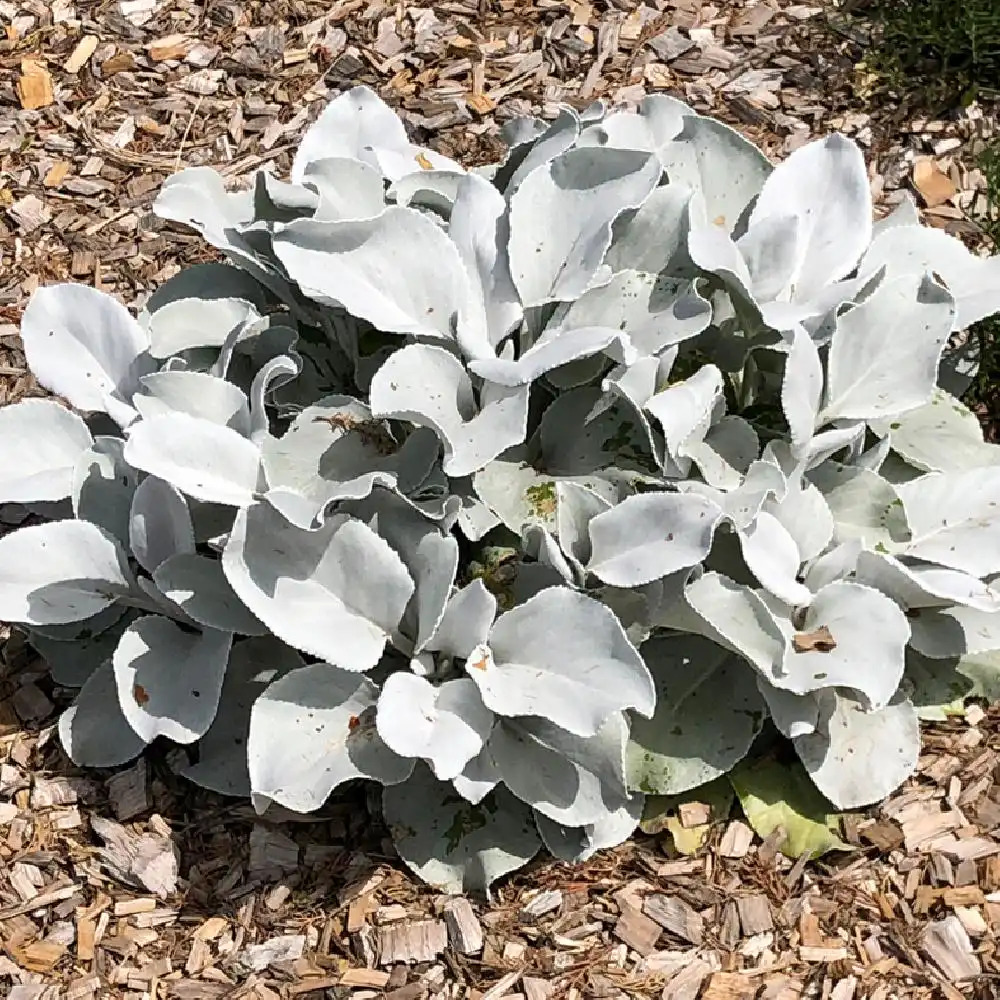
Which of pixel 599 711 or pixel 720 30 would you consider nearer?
pixel 599 711

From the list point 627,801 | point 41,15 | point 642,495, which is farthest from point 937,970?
point 41,15

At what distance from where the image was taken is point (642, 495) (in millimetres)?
1663

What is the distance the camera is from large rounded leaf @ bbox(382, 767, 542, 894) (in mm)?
1882

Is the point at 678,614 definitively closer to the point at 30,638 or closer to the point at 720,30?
the point at 30,638

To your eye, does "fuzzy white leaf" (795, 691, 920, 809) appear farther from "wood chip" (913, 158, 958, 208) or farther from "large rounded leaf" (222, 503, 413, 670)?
"wood chip" (913, 158, 958, 208)

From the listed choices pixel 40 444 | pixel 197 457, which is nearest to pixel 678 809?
pixel 197 457

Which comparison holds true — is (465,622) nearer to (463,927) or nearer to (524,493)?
(524,493)

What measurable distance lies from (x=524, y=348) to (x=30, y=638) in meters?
0.89

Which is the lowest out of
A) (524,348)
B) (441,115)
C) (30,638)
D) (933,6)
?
(30,638)

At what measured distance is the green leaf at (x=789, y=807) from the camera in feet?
6.34

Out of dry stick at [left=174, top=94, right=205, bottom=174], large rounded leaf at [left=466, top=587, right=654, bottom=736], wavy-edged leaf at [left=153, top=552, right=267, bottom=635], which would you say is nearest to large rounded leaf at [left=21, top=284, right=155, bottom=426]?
wavy-edged leaf at [left=153, top=552, right=267, bottom=635]

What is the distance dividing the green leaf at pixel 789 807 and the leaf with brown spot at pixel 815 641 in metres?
0.31

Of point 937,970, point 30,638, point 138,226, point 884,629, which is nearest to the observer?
point 884,629

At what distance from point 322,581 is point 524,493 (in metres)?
0.29
